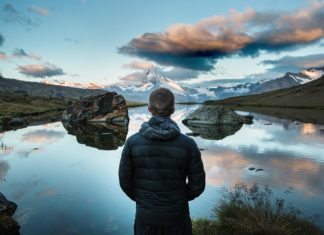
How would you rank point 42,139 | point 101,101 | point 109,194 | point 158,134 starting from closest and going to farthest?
point 158,134 < point 109,194 < point 42,139 < point 101,101

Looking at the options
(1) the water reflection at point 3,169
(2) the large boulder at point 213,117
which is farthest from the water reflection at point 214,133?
(1) the water reflection at point 3,169

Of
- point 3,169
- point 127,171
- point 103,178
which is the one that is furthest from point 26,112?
point 127,171

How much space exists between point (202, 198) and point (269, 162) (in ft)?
36.1

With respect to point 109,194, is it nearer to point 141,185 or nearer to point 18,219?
point 18,219

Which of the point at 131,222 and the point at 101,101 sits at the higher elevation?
the point at 101,101

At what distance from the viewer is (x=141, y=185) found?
723 centimetres

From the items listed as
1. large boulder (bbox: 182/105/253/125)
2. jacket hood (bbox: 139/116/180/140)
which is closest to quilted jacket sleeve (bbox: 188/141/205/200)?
jacket hood (bbox: 139/116/180/140)

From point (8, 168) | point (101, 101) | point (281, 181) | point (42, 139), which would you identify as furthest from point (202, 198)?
point (101, 101)

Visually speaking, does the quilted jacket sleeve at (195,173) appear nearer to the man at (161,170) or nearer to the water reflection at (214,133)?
the man at (161,170)

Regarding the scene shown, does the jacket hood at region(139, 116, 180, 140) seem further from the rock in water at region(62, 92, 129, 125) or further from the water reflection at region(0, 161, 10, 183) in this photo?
the rock in water at region(62, 92, 129, 125)

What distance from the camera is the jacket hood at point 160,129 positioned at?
6742 mm

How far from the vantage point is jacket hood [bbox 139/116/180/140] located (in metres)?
6.74

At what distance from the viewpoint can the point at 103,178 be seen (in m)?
22.1

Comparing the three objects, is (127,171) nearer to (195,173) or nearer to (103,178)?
(195,173)
